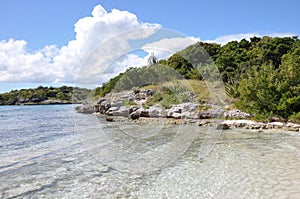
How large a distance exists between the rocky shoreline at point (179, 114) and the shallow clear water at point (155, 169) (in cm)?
454

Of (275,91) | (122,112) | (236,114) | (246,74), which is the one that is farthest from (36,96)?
(275,91)

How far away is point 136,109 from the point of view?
29.0 meters

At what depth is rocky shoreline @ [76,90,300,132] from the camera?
18641 millimetres

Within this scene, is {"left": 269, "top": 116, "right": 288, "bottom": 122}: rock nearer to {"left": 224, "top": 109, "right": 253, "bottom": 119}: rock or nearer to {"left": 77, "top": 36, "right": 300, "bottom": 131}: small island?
{"left": 77, "top": 36, "right": 300, "bottom": 131}: small island

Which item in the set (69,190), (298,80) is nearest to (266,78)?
(298,80)

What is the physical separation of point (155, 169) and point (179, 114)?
15499mm

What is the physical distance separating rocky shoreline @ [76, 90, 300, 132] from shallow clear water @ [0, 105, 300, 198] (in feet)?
14.9

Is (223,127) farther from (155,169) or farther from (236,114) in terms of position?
(155,169)

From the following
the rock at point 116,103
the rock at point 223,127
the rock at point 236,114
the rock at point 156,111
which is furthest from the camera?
the rock at point 116,103

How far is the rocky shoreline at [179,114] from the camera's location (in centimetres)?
1864

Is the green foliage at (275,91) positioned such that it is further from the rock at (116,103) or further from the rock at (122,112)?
the rock at (116,103)

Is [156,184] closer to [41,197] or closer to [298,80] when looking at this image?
[41,197]

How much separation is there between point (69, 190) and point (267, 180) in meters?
5.50

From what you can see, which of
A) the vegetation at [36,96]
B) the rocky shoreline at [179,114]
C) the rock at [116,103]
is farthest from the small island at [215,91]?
the vegetation at [36,96]
